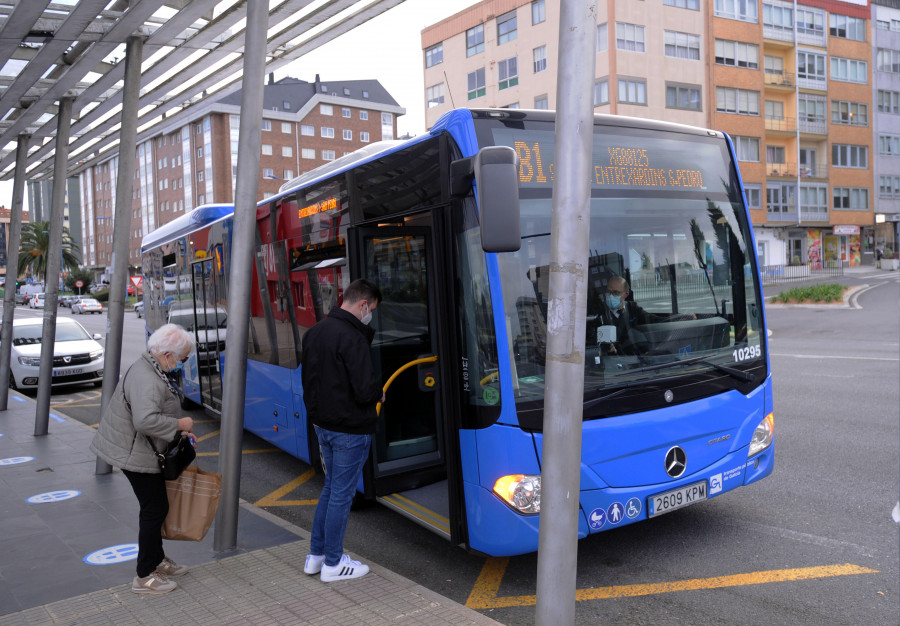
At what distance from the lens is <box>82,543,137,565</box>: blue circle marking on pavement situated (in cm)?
522

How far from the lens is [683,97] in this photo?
46.8 meters

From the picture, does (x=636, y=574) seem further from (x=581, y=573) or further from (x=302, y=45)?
(x=302, y=45)

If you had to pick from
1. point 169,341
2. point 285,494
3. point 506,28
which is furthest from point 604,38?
point 169,341

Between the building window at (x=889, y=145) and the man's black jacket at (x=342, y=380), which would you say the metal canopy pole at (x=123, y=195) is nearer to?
the man's black jacket at (x=342, y=380)

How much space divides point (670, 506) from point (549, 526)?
1741 millimetres

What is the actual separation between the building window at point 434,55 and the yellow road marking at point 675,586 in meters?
50.4

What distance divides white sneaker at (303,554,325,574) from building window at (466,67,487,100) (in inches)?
1833

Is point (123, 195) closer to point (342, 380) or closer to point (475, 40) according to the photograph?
point (342, 380)

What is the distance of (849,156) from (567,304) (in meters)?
62.7

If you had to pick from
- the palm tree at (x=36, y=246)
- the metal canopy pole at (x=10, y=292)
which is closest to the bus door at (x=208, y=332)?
the metal canopy pole at (x=10, y=292)

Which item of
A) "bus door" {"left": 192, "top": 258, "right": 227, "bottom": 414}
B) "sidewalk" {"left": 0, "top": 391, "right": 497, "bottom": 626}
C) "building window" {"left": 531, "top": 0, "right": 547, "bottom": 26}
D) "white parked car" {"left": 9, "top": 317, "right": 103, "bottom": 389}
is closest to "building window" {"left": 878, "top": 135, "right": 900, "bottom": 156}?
"building window" {"left": 531, "top": 0, "right": 547, "bottom": 26}

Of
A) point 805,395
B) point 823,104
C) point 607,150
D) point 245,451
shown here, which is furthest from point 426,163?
point 823,104

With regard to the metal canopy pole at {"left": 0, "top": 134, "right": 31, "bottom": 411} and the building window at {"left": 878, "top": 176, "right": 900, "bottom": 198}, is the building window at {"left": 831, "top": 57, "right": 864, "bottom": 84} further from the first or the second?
the metal canopy pole at {"left": 0, "top": 134, "right": 31, "bottom": 411}

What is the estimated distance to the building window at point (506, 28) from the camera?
46.6 metres
